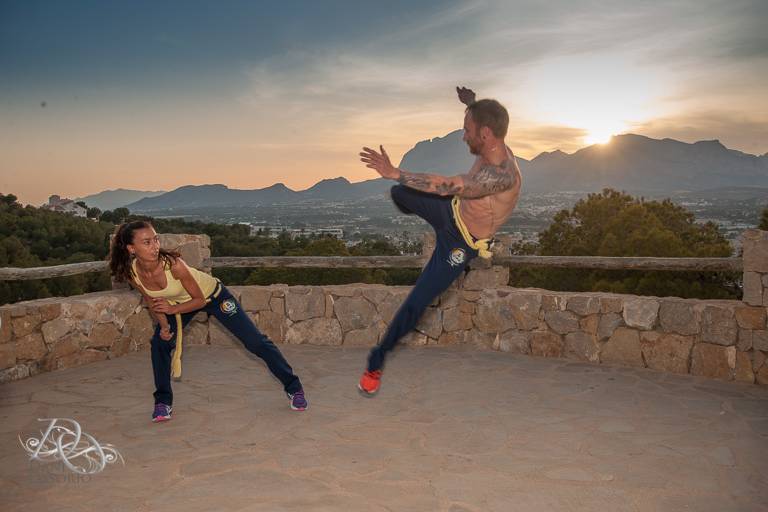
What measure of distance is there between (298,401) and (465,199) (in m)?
1.71

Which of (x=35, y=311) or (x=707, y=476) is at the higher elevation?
(x=35, y=311)

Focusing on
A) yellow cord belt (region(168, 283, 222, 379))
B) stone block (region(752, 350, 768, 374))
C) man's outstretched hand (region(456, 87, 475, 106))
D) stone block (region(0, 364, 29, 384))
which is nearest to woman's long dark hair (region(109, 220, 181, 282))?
yellow cord belt (region(168, 283, 222, 379))

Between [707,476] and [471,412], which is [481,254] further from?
[707,476]

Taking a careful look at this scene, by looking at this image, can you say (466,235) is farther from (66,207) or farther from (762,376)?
(66,207)

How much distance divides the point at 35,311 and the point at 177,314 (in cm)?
217

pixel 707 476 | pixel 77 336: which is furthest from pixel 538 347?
pixel 77 336

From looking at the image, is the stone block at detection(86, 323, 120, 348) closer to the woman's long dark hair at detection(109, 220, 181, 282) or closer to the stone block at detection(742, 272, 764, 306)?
the woman's long dark hair at detection(109, 220, 181, 282)

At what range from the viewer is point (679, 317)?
530 cm

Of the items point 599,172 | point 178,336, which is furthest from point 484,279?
point 599,172

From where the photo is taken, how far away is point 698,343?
5215 mm

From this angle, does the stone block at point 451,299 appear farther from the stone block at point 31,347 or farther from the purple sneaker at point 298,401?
the stone block at point 31,347

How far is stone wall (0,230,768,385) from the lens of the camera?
5094 millimetres

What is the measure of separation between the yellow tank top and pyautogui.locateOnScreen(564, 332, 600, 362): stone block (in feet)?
10.6

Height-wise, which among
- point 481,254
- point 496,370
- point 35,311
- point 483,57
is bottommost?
point 496,370
